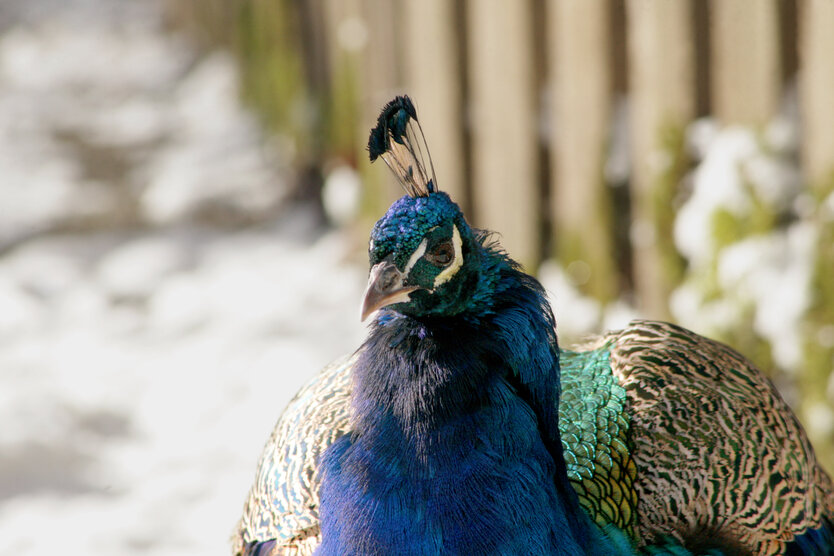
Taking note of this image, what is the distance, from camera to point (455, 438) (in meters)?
1.54

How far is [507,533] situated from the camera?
5.09 feet

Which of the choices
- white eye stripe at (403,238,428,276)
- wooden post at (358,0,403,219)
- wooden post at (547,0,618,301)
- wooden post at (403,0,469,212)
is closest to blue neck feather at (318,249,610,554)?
white eye stripe at (403,238,428,276)

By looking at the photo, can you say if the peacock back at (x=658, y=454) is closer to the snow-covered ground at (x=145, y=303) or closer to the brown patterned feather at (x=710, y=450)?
the brown patterned feather at (x=710, y=450)

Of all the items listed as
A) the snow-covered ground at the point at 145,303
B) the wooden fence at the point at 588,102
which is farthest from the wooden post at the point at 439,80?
the snow-covered ground at the point at 145,303

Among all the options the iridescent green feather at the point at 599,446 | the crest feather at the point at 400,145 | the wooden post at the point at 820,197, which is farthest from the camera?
the wooden post at the point at 820,197

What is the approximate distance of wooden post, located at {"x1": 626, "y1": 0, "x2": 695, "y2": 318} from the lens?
8.92 feet

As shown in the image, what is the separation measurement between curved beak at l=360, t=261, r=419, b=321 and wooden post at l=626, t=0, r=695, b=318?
4.97 feet

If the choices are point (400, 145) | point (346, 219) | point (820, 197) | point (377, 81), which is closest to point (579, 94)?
point (820, 197)

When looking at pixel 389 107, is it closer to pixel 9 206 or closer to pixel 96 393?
pixel 96 393

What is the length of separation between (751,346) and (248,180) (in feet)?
9.37

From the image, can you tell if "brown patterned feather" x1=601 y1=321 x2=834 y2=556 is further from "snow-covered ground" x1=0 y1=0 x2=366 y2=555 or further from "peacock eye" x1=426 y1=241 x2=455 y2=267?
"snow-covered ground" x1=0 y1=0 x2=366 y2=555

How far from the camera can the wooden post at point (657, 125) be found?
8.92 feet

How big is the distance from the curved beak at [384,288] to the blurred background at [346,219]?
139 cm

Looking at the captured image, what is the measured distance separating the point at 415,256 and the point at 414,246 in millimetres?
15
